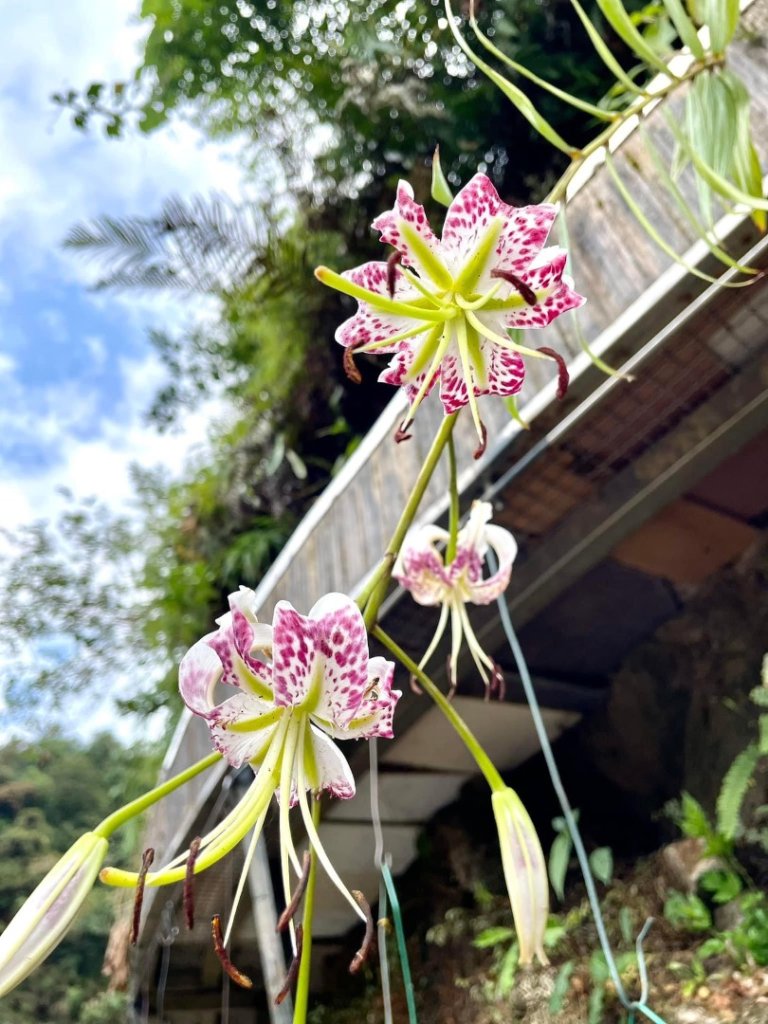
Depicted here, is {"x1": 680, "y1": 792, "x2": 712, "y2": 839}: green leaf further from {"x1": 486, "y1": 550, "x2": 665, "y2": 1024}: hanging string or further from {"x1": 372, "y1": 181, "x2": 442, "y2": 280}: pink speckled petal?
{"x1": 372, "y1": 181, "x2": 442, "y2": 280}: pink speckled petal

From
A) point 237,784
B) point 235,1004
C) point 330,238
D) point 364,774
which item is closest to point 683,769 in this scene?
point 364,774

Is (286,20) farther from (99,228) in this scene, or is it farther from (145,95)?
(99,228)

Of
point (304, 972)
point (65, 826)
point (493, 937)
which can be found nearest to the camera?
point (304, 972)

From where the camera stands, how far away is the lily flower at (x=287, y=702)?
247 millimetres

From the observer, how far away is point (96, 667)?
2287 mm

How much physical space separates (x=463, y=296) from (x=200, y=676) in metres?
0.19

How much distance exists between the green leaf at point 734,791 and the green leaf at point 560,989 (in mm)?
255

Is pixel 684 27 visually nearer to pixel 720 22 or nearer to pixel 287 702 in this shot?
pixel 720 22

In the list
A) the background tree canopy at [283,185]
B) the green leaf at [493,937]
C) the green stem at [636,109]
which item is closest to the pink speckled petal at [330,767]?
the green stem at [636,109]

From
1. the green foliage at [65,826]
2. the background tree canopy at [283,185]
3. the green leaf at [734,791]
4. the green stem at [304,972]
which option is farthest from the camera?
the green foliage at [65,826]

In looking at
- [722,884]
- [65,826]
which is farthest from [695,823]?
[65,826]

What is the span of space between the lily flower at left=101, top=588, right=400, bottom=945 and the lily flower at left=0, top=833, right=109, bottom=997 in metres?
0.03

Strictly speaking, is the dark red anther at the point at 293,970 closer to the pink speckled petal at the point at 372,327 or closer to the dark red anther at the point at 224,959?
the dark red anther at the point at 224,959

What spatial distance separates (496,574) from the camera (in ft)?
1.54
